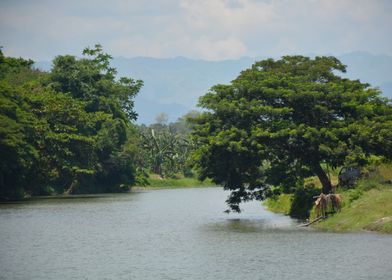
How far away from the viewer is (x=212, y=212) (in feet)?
212

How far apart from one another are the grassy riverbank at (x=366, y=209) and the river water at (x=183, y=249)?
56.6 inches

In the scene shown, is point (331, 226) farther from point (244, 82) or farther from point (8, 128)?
point (8, 128)

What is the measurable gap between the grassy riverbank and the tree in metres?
1.81

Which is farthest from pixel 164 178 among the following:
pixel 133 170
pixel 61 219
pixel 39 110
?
pixel 61 219

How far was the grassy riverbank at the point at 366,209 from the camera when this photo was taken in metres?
41.9

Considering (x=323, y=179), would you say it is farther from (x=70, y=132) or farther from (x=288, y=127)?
(x=70, y=132)

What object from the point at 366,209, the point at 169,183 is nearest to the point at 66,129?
the point at 169,183

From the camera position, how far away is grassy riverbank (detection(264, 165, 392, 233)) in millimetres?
41906

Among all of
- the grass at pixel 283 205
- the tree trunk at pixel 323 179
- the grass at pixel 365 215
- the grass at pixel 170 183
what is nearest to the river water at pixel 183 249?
the grass at pixel 365 215

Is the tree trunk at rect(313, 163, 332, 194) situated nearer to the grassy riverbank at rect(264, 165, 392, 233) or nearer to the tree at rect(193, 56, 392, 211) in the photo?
the tree at rect(193, 56, 392, 211)

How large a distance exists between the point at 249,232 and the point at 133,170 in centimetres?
7215

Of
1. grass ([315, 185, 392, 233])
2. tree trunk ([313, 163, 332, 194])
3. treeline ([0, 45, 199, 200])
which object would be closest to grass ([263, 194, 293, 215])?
tree trunk ([313, 163, 332, 194])

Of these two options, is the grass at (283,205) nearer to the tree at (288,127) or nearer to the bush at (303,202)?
the bush at (303,202)

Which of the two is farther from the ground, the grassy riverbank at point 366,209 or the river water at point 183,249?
the grassy riverbank at point 366,209
